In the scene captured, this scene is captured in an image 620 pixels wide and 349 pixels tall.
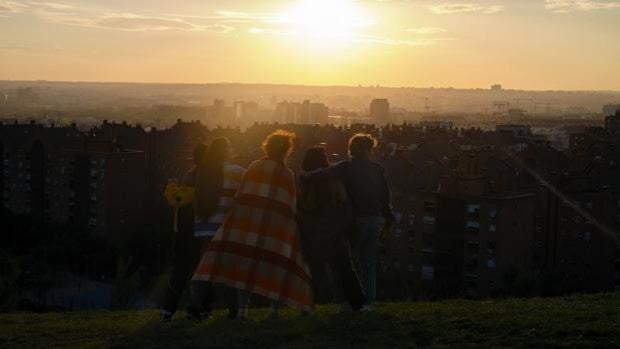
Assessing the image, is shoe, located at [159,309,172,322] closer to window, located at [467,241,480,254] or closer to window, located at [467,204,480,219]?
window, located at [467,241,480,254]

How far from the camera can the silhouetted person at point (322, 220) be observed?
24.5 feet

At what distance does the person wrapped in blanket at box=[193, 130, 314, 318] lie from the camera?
7340mm

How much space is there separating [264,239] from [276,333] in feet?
2.70

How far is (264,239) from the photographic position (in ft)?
24.1

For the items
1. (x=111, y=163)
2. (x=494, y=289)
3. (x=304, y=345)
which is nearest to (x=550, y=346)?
(x=304, y=345)

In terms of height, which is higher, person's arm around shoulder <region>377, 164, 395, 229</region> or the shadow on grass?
person's arm around shoulder <region>377, 164, 395, 229</region>

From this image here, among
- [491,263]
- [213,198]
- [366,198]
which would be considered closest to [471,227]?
[491,263]

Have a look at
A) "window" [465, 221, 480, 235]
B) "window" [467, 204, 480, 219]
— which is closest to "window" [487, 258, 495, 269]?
"window" [465, 221, 480, 235]

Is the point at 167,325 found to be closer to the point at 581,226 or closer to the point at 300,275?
the point at 300,275

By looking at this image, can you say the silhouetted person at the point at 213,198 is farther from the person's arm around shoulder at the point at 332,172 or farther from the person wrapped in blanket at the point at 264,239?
the person's arm around shoulder at the point at 332,172

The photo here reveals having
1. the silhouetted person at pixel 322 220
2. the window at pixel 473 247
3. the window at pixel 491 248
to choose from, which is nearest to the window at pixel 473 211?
the window at pixel 473 247

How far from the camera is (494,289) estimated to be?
99.7 feet

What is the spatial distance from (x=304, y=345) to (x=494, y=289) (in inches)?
976

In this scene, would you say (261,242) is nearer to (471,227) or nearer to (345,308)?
(345,308)
